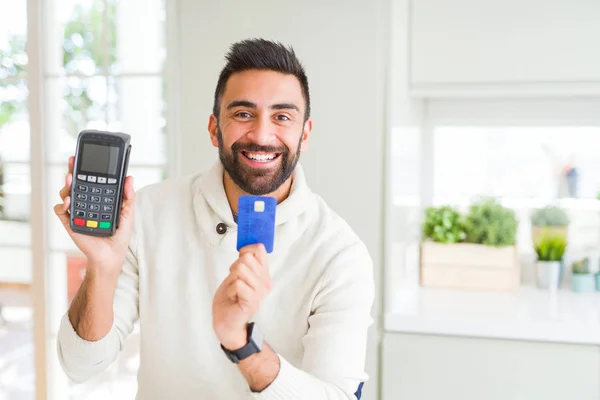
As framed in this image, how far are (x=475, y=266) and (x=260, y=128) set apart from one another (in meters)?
1.21

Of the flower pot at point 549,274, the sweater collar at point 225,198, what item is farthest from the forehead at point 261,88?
the flower pot at point 549,274

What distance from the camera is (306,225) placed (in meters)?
1.29

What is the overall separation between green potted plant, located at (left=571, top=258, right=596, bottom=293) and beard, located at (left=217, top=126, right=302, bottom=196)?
135cm

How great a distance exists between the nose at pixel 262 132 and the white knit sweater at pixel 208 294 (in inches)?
5.7

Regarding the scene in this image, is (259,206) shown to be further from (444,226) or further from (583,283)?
(583,283)

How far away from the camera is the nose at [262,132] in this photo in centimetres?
119

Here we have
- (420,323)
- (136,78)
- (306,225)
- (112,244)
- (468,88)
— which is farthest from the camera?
(136,78)

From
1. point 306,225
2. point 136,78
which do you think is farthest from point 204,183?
point 136,78

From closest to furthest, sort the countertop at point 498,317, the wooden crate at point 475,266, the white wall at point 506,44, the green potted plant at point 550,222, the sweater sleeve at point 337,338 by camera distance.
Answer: the sweater sleeve at point 337,338 → the countertop at point 498,317 → the white wall at point 506,44 → the wooden crate at point 475,266 → the green potted plant at point 550,222

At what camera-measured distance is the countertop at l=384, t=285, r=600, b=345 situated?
1.73m

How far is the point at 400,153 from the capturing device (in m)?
1.94

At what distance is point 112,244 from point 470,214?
1417 mm

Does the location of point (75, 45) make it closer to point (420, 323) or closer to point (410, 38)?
point (410, 38)

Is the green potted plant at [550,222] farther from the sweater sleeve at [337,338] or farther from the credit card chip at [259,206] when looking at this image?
the credit card chip at [259,206]
